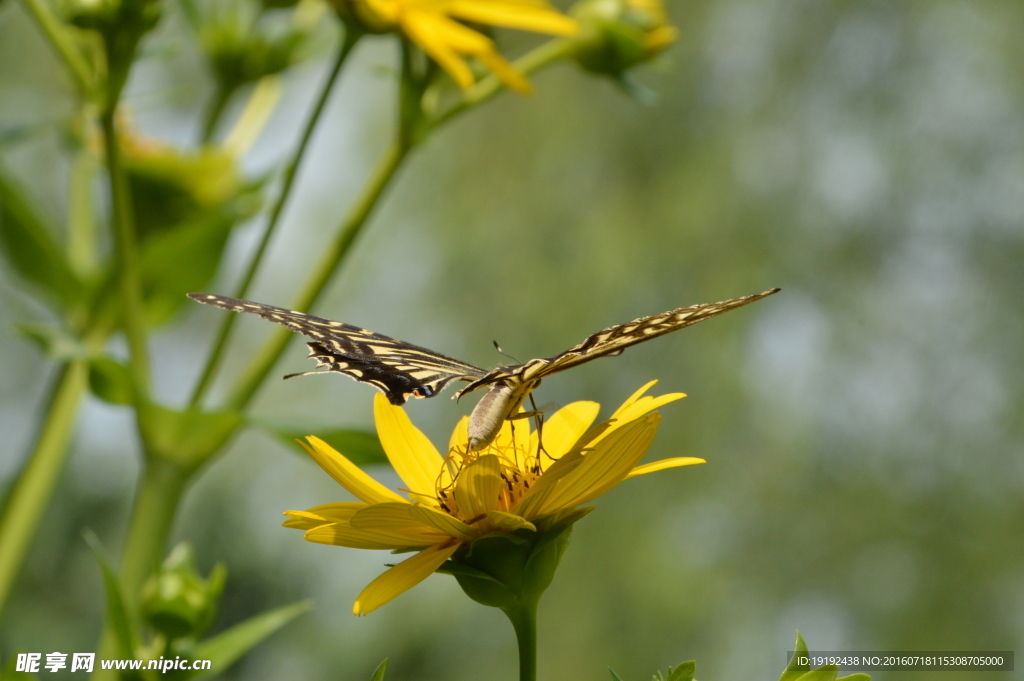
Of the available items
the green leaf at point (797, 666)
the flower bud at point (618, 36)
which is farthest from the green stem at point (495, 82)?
the green leaf at point (797, 666)

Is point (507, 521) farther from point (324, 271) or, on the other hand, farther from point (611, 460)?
point (324, 271)

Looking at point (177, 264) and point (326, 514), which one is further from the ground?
point (177, 264)

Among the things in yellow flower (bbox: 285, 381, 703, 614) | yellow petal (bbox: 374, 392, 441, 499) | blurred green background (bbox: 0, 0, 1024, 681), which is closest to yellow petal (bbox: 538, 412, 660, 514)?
yellow flower (bbox: 285, 381, 703, 614)

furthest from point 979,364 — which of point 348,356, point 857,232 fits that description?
point 348,356

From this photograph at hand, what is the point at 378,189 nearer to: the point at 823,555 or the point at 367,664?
the point at 823,555

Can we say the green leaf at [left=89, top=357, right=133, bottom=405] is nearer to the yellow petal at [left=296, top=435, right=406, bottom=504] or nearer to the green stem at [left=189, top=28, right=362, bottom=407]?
the green stem at [left=189, top=28, right=362, bottom=407]

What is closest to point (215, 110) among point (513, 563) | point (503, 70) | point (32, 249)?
point (32, 249)
